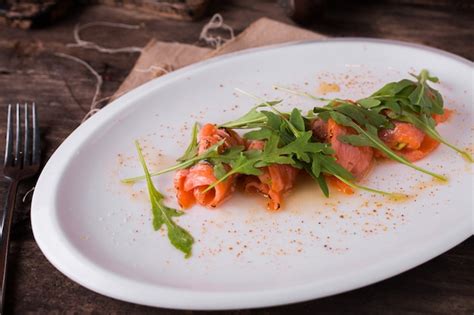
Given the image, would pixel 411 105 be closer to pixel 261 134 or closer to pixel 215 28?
pixel 261 134

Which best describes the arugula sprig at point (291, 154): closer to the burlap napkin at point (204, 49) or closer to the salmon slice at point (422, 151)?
the salmon slice at point (422, 151)

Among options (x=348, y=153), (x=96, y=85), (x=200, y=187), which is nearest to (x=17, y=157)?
(x=96, y=85)

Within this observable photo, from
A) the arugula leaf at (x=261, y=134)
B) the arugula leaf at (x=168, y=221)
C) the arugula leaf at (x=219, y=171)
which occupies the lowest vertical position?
the arugula leaf at (x=168, y=221)

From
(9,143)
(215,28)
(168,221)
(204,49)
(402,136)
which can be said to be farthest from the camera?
(215,28)

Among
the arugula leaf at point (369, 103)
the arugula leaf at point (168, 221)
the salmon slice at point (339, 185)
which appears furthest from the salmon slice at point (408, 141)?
the arugula leaf at point (168, 221)

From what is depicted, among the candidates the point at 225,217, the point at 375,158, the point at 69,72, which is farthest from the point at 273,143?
the point at 69,72

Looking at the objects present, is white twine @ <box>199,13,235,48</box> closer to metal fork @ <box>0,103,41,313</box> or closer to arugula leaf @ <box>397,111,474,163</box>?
metal fork @ <box>0,103,41,313</box>
